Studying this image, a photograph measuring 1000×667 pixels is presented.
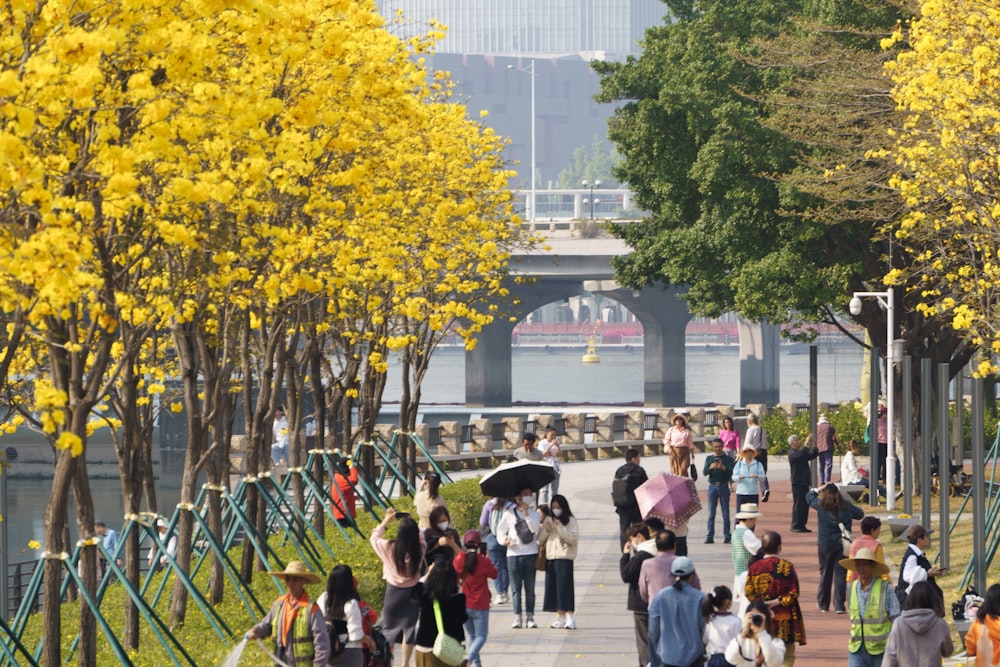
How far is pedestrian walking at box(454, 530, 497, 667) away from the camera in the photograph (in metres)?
15.0

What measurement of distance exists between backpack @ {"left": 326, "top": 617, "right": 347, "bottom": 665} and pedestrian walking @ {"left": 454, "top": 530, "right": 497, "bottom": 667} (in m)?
2.89

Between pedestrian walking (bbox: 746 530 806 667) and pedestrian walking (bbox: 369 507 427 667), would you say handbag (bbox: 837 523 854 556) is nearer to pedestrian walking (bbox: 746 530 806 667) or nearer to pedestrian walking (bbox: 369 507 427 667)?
pedestrian walking (bbox: 746 530 806 667)

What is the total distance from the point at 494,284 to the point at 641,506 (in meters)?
11.2

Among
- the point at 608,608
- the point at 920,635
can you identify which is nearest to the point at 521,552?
the point at 608,608

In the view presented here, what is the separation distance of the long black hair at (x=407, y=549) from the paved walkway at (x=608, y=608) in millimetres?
1857

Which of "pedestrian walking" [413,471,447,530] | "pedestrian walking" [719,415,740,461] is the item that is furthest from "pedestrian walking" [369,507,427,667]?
"pedestrian walking" [719,415,740,461]

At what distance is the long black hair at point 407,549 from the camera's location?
14.6 m

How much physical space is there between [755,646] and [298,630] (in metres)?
3.36

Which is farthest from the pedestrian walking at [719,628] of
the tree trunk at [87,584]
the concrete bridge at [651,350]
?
the concrete bridge at [651,350]

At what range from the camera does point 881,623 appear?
1298 cm

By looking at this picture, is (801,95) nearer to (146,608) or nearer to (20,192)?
(146,608)

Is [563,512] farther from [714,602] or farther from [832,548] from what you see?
[714,602]

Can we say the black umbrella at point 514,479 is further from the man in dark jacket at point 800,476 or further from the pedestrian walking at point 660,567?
the man in dark jacket at point 800,476

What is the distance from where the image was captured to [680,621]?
1209 cm
